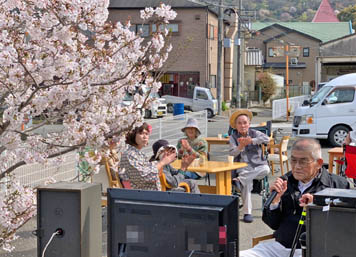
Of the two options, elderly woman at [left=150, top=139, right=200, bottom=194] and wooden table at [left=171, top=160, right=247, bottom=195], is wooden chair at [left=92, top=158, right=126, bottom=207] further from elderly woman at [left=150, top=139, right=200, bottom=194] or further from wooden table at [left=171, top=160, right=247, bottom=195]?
wooden table at [left=171, top=160, right=247, bottom=195]

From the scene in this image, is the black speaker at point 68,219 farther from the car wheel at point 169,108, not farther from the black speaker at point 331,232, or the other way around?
the car wheel at point 169,108

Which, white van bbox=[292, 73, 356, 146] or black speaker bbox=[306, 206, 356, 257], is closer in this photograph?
black speaker bbox=[306, 206, 356, 257]

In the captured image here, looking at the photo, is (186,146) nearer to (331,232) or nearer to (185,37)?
(331,232)

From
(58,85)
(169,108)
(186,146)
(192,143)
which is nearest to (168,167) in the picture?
(186,146)

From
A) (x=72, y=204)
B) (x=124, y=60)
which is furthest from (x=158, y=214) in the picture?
(x=124, y=60)

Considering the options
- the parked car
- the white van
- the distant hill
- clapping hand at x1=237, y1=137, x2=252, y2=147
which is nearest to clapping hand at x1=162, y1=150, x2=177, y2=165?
clapping hand at x1=237, y1=137, x2=252, y2=147

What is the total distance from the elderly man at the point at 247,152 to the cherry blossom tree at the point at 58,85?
2482 mm

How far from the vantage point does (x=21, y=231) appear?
784 cm

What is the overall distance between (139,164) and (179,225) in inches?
119

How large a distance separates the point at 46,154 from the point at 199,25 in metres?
38.7

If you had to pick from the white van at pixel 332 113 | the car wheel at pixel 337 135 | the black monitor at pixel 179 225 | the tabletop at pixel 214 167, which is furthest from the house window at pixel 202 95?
the black monitor at pixel 179 225

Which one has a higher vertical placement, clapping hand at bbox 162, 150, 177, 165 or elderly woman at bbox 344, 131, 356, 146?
elderly woman at bbox 344, 131, 356, 146

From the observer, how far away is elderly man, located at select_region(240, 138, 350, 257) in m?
4.56

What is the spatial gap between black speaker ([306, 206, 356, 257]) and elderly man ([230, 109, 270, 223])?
15.9 ft
